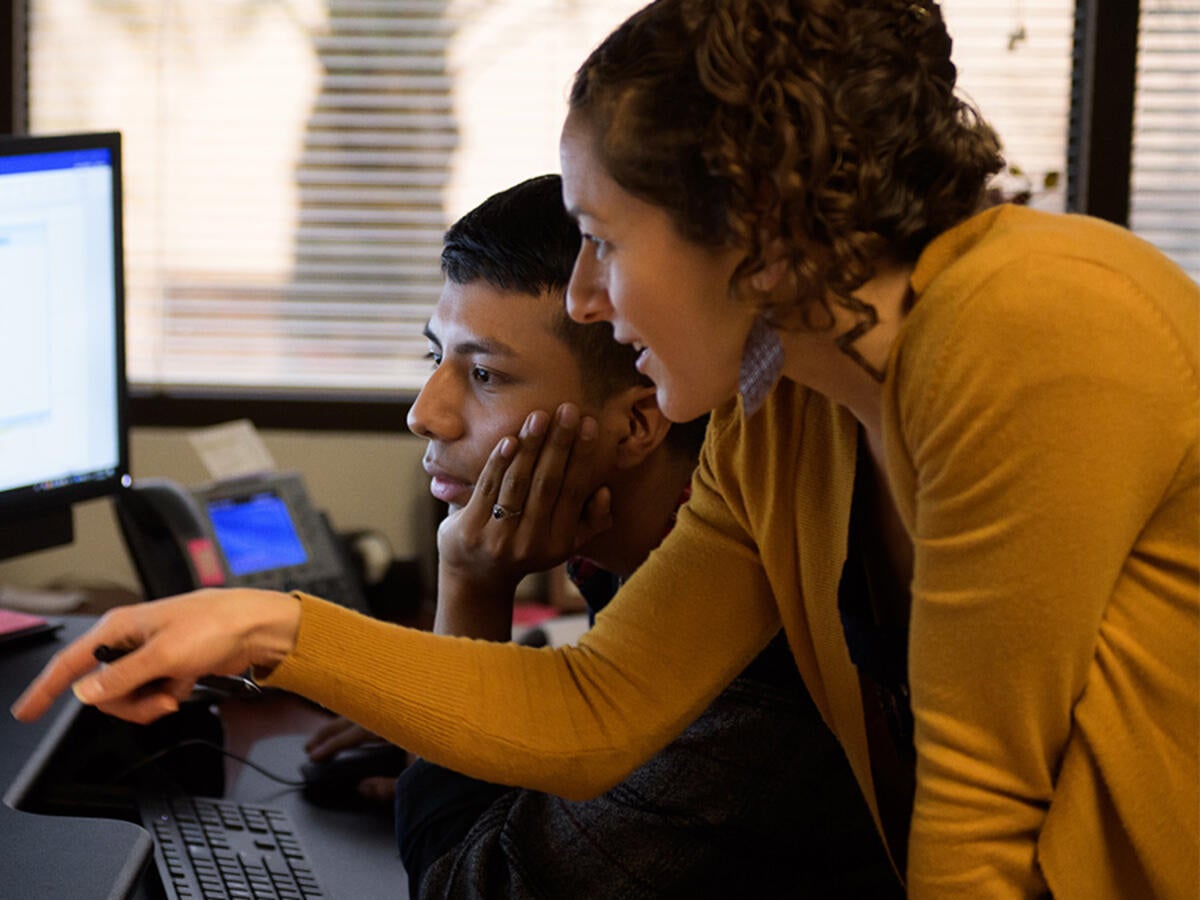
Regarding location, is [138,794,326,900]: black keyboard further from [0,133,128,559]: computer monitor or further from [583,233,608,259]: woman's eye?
[583,233,608,259]: woman's eye

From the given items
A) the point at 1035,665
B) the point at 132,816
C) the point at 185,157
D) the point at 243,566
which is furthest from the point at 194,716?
the point at 185,157

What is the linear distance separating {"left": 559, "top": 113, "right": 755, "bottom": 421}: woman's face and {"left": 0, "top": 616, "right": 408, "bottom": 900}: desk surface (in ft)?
1.60

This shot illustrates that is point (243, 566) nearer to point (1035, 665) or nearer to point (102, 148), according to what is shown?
point (102, 148)

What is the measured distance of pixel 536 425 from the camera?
1.32 metres

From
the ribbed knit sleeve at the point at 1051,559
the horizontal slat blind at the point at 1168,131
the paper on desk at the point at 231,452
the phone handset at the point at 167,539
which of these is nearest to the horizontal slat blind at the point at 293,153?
the paper on desk at the point at 231,452

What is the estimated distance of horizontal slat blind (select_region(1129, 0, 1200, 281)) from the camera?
225cm

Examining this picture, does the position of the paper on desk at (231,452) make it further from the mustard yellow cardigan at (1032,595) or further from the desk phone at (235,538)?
the mustard yellow cardigan at (1032,595)

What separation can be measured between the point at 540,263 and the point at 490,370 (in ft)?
0.34

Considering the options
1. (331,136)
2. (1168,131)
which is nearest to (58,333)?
(331,136)

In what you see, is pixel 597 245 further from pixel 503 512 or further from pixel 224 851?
pixel 224 851

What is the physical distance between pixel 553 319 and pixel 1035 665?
626 mm

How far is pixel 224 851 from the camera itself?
1200mm

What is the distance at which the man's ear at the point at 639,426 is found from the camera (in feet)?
4.42

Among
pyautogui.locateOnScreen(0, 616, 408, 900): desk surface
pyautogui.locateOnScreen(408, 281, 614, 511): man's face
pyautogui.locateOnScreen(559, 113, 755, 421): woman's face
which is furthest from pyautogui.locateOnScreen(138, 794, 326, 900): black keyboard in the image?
pyautogui.locateOnScreen(559, 113, 755, 421): woman's face
